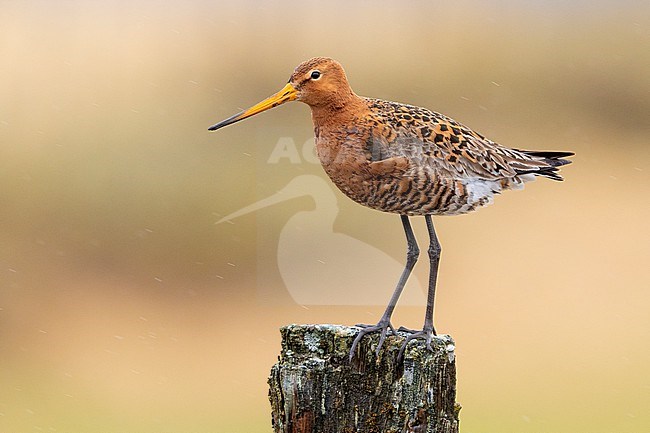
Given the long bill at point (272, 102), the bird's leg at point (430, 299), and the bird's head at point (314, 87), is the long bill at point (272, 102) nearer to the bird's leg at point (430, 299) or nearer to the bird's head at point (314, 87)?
the bird's head at point (314, 87)

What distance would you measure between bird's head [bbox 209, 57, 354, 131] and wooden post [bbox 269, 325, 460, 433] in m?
0.92

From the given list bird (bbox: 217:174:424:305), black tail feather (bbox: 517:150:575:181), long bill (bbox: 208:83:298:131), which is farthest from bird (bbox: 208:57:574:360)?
bird (bbox: 217:174:424:305)

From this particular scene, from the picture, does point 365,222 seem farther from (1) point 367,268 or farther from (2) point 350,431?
(2) point 350,431

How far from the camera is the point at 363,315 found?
8.05m

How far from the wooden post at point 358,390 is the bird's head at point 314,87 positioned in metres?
0.92

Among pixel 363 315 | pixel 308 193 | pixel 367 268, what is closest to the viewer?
pixel 308 193

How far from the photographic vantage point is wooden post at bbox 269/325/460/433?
3914 mm

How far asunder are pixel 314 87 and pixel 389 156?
0.43 meters

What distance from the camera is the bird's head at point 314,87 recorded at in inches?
159

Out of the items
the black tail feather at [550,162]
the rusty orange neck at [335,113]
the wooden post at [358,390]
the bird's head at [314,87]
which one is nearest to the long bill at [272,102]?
the bird's head at [314,87]

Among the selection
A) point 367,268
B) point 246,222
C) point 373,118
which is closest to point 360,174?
point 373,118

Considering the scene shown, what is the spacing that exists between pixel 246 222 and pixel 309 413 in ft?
21.9

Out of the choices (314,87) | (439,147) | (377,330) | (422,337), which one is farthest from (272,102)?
(422,337)

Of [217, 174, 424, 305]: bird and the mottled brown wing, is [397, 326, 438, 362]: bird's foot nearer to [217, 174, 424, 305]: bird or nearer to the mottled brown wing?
the mottled brown wing
